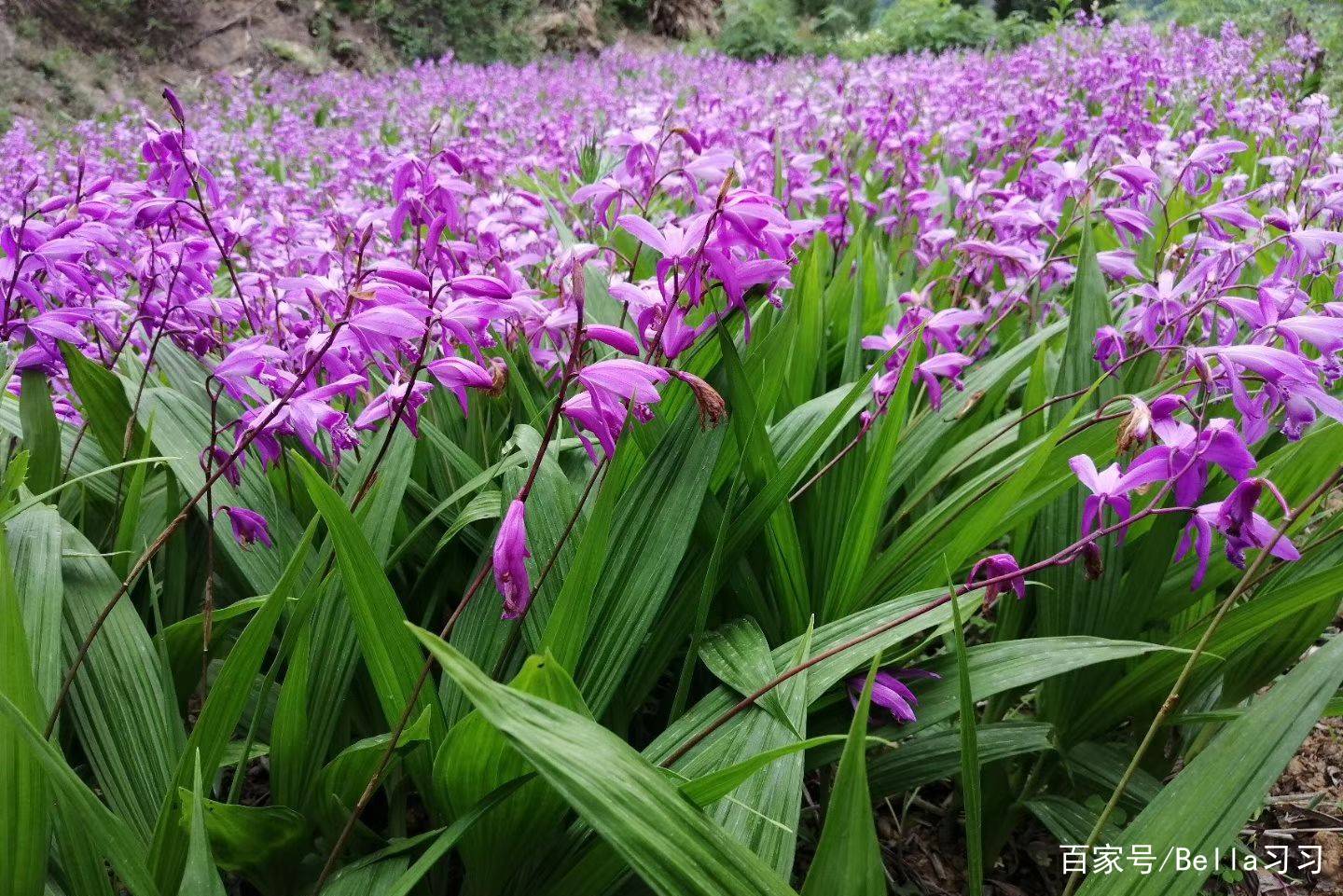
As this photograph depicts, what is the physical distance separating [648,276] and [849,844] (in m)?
2.16

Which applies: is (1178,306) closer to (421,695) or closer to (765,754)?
(765,754)

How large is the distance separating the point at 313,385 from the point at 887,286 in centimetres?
174

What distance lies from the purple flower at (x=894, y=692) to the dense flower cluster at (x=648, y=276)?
9.4 inches

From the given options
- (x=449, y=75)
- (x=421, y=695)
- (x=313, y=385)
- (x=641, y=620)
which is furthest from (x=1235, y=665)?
(x=449, y=75)

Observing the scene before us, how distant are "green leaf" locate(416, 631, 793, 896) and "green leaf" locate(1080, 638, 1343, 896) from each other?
0.42 m

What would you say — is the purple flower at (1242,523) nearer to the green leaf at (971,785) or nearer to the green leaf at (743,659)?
the green leaf at (971,785)

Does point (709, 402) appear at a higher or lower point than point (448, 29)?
lower

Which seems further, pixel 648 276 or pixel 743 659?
pixel 648 276

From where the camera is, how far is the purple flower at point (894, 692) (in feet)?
4.39

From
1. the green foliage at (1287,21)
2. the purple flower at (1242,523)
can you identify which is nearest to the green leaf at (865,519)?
the purple flower at (1242,523)

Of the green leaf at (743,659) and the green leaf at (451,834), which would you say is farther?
the green leaf at (743,659)

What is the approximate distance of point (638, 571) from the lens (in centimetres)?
134

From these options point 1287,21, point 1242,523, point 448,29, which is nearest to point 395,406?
point 1242,523

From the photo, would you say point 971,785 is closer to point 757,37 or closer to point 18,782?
point 18,782
